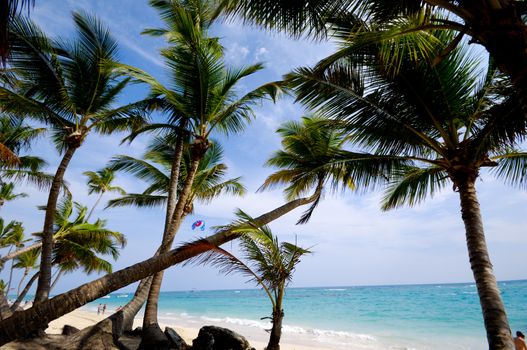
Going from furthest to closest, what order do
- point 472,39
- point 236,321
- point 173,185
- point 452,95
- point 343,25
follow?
point 236,321 → point 173,185 → point 452,95 → point 343,25 → point 472,39

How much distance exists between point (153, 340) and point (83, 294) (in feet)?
10.4

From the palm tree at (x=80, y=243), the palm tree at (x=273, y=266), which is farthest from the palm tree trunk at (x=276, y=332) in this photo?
the palm tree at (x=80, y=243)

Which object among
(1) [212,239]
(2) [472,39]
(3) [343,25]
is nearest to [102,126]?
(1) [212,239]

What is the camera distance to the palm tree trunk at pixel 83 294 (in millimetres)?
3869

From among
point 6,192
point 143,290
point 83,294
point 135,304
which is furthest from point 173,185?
point 6,192

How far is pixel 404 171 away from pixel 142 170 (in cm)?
877

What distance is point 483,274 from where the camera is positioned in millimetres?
4281

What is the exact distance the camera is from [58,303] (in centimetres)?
409

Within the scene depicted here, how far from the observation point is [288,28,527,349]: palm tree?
4609 millimetres

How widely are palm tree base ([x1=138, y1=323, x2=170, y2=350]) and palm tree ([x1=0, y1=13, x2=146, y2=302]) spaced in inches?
90.8

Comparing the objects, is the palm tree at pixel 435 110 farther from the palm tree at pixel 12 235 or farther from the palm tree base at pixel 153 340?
the palm tree at pixel 12 235

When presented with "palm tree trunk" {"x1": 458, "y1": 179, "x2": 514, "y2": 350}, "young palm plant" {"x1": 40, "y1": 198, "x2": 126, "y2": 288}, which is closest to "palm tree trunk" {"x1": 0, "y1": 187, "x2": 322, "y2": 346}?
"palm tree trunk" {"x1": 458, "y1": 179, "x2": 514, "y2": 350}

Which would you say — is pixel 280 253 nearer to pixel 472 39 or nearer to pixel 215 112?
pixel 215 112

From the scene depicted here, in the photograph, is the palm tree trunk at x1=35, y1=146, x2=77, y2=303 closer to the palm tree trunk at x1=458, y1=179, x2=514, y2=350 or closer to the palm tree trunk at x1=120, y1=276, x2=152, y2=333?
the palm tree trunk at x1=120, y1=276, x2=152, y2=333
